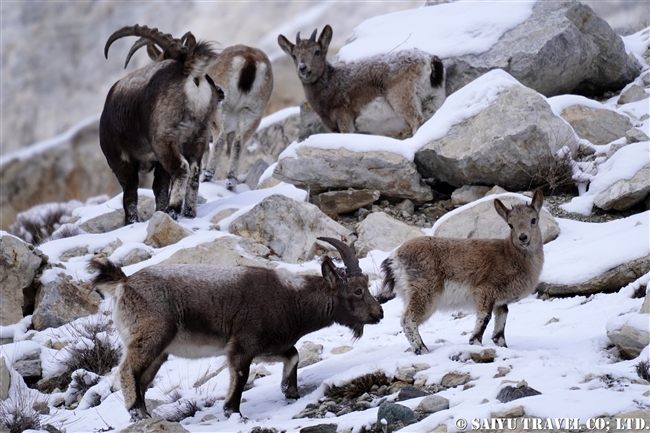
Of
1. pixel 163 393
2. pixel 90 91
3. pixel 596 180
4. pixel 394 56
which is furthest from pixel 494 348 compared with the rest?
pixel 90 91

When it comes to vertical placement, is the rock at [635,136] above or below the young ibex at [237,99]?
below

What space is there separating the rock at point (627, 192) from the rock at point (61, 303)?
252 inches

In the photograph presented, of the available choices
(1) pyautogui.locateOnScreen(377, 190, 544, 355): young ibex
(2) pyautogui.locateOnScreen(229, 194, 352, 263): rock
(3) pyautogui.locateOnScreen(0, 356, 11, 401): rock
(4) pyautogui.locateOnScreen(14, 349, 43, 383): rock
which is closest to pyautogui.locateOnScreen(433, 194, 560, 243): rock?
(2) pyautogui.locateOnScreen(229, 194, 352, 263): rock

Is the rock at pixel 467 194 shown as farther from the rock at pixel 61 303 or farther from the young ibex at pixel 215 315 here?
the rock at pixel 61 303

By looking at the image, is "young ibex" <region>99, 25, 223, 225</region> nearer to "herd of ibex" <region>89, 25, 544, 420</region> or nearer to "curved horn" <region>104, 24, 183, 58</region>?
"curved horn" <region>104, 24, 183, 58</region>

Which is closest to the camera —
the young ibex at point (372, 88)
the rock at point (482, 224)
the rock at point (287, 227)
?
the rock at point (482, 224)

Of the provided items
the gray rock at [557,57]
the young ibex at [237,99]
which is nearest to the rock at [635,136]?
the gray rock at [557,57]

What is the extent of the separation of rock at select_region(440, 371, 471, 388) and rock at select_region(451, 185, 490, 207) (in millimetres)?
5508

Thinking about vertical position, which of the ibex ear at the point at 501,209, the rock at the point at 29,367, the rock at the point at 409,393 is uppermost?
the ibex ear at the point at 501,209

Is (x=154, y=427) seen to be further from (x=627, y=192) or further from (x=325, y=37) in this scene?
(x=325, y=37)

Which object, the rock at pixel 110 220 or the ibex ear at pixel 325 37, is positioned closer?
the rock at pixel 110 220

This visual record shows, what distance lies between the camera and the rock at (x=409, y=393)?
6.59 meters

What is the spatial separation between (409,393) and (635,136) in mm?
7195

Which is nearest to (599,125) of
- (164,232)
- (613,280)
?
(613,280)
